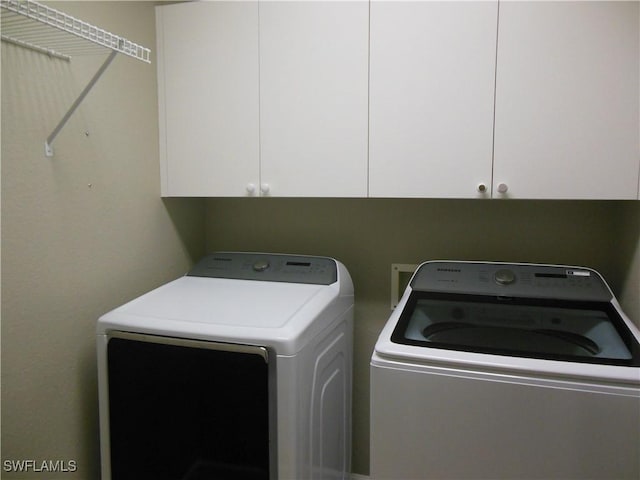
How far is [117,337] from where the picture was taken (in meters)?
1.45

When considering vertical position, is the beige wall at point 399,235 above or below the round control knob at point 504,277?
above

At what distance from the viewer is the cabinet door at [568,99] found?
1405 mm

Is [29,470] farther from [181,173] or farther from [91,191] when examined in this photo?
[181,173]

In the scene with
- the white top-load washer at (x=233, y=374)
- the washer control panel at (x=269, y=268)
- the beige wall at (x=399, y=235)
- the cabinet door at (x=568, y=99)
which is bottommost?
the white top-load washer at (x=233, y=374)

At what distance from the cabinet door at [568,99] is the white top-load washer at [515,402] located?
401mm

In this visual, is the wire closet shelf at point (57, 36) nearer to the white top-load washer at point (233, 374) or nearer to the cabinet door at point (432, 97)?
the white top-load washer at point (233, 374)

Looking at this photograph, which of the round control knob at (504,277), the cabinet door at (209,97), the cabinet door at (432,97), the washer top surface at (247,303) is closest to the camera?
the washer top surface at (247,303)

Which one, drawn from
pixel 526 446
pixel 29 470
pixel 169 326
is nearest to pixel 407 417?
pixel 526 446

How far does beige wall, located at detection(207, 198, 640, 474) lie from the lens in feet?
5.94

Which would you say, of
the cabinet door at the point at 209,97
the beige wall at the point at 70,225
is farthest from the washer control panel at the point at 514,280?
the beige wall at the point at 70,225

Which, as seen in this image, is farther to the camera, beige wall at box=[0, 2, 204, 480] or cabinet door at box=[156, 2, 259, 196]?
cabinet door at box=[156, 2, 259, 196]

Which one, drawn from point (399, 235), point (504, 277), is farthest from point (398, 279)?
point (504, 277)

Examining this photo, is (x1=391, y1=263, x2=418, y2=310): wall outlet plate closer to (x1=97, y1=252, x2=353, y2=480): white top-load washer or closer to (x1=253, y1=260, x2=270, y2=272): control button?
(x1=97, y1=252, x2=353, y2=480): white top-load washer

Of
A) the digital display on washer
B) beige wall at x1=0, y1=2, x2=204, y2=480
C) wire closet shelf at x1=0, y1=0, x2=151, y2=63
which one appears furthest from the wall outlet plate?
wire closet shelf at x1=0, y1=0, x2=151, y2=63
